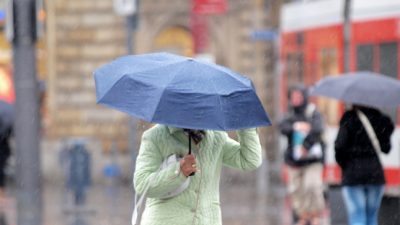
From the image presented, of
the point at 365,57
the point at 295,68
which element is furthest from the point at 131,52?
the point at 295,68

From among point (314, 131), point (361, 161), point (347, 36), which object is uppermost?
point (347, 36)

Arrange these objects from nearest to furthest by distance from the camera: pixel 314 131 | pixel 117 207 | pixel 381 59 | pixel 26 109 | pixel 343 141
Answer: pixel 343 141 → pixel 26 109 → pixel 314 131 → pixel 381 59 → pixel 117 207

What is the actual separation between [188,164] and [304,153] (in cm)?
716

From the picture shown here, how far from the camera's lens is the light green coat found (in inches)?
268

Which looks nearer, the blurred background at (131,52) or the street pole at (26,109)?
the street pole at (26,109)

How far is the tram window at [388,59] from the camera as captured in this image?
60.2 feet

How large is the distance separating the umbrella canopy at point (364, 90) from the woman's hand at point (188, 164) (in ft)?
13.6

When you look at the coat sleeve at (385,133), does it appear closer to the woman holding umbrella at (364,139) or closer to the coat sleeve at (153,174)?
the woman holding umbrella at (364,139)

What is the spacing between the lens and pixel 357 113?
11.0m

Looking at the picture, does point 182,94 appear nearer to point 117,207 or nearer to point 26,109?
point 26,109

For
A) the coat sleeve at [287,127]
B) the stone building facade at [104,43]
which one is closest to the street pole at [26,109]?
the coat sleeve at [287,127]

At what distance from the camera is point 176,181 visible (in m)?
6.76

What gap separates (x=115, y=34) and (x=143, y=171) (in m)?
24.9

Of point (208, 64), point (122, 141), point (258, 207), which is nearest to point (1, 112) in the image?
point (208, 64)
